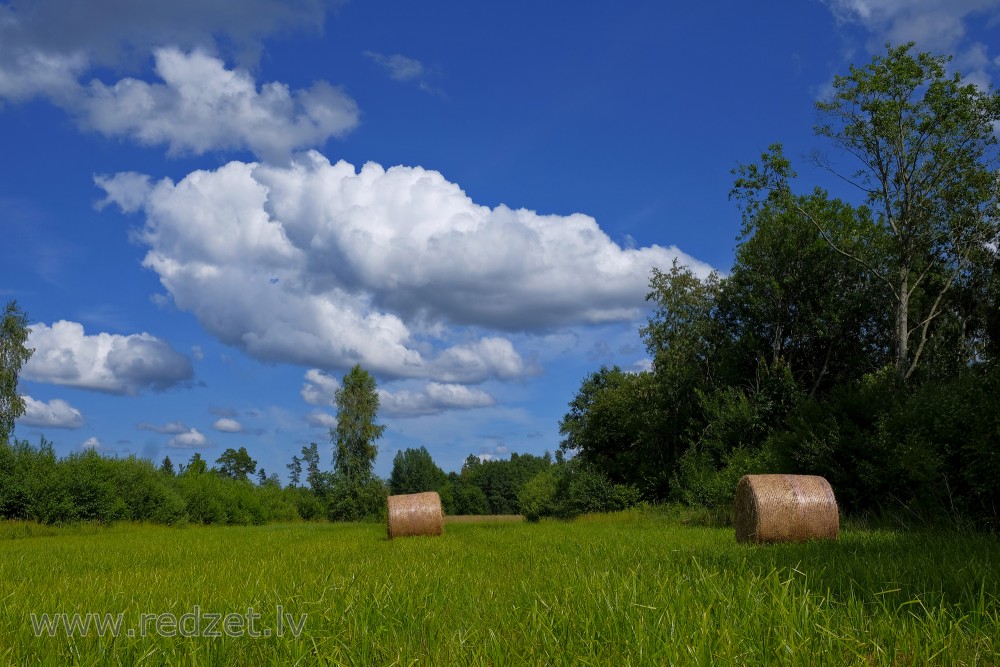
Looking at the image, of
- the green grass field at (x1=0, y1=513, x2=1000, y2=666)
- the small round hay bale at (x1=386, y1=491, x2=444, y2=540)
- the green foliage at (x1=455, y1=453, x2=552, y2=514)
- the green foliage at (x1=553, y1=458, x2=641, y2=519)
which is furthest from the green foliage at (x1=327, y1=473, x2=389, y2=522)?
the green foliage at (x1=455, y1=453, x2=552, y2=514)

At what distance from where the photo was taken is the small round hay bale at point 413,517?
18.6 metres

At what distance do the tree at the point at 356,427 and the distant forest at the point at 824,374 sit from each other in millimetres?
15628

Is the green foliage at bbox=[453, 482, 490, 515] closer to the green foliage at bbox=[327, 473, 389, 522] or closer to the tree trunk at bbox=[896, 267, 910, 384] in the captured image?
the green foliage at bbox=[327, 473, 389, 522]

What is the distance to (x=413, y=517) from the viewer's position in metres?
18.6

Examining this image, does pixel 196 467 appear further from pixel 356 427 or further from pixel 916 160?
pixel 916 160

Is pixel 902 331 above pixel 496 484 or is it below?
above

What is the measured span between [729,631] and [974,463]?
14.2 m

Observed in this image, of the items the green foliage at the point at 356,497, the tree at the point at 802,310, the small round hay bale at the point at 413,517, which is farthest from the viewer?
the green foliage at the point at 356,497

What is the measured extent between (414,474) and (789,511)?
11484cm

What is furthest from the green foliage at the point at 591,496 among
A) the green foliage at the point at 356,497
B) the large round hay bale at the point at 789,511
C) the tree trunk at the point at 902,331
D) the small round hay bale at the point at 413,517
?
the large round hay bale at the point at 789,511

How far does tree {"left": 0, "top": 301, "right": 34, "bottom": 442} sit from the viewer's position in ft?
133

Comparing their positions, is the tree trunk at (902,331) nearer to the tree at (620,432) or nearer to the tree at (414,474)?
the tree at (620,432)

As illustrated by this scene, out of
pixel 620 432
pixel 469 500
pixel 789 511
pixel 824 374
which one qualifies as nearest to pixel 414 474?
pixel 469 500

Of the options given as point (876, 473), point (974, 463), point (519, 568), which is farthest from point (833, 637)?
point (876, 473)
